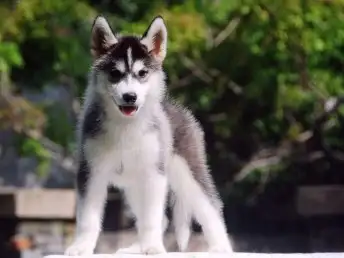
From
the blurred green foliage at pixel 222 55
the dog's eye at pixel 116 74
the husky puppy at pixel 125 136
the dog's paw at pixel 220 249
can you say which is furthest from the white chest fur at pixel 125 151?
the blurred green foliage at pixel 222 55

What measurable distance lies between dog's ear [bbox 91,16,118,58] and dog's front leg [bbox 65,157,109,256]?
0.29m

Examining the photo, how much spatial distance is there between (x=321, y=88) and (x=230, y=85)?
0.60m

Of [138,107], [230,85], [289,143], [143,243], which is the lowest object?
[143,243]

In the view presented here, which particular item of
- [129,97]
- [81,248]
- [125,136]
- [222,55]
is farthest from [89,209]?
→ [222,55]

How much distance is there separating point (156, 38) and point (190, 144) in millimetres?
319

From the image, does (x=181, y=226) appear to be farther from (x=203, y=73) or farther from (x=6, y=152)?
(x=6, y=152)

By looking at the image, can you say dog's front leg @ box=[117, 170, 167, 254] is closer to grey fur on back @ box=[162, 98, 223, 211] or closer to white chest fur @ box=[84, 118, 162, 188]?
white chest fur @ box=[84, 118, 162, 188]

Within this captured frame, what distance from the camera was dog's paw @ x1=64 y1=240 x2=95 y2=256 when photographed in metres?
1.99

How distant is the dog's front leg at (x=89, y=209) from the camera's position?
6.59 ft

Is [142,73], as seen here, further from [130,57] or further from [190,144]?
[190,144]

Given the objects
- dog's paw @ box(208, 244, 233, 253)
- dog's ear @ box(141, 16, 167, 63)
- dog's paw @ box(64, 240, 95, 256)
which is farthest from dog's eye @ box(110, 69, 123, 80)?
dog's paw @ box(208, 244, 233, 253)

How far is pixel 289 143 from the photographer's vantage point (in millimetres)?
5000

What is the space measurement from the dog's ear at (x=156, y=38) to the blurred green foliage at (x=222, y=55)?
1.93m

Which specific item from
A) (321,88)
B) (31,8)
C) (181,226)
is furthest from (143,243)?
(321,88)
